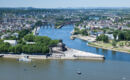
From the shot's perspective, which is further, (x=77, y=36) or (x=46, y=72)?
(x=77, y=36)

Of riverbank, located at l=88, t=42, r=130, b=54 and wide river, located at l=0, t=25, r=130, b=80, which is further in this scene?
riverbank, located at l=88, t=42, r=130, b=54

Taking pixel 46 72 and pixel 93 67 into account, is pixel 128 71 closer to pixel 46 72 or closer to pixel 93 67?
pixel 93 67

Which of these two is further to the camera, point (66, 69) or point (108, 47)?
point (108, 47)

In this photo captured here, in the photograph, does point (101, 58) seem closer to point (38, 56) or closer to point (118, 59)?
point (118, 59)

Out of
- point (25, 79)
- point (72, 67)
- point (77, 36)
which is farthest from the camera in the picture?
point (77, 36)

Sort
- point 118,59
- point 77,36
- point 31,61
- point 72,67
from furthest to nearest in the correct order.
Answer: point 77,36 < point 118,59 < point 31,61 < point 72,67

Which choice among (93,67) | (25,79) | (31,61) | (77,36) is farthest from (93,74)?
(77,36)

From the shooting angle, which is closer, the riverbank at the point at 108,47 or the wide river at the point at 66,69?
the wide river at the point at 66,69

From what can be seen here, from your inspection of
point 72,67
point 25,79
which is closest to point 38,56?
point 72,67

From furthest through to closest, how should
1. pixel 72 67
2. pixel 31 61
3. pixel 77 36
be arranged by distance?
pixel 77 36 < pixel 31 61 < pixel 72 67
